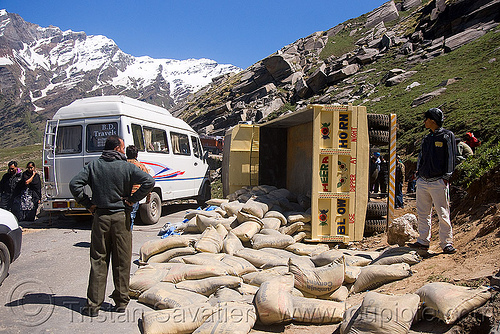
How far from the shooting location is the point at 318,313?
3.60 metres

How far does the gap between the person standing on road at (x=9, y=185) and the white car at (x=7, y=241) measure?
502 centimetres

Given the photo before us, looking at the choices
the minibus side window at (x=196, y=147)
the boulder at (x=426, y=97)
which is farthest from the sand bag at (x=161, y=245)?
the boulder at (x=426, y=97)

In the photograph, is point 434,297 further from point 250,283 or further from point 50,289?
point 50,289

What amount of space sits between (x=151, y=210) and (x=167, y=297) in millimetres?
5699

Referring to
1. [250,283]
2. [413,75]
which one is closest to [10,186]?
[250,283]

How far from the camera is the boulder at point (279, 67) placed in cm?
4803

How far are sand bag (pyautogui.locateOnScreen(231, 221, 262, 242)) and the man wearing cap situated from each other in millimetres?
2774

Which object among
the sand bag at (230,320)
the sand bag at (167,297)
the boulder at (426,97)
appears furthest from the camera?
the boulder at (426,97)

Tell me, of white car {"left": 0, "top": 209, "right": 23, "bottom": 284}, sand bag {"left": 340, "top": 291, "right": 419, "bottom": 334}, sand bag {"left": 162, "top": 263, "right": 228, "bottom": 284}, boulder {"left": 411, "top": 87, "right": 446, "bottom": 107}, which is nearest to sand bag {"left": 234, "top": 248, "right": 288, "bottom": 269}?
sand bag {"left": 162, "top": 263, "right": 228, "bottom": 284}

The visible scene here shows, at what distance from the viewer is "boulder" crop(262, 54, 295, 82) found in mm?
48031

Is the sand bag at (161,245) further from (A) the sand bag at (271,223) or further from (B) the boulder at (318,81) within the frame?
(B) the boulder at (318,81)

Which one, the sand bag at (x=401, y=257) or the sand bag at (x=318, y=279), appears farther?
the sand bag at (x=401, y=257)

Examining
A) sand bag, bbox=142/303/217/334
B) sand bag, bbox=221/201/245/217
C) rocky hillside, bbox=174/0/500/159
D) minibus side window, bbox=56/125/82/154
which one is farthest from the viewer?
rocky hillside, bbox=174/0/500/159

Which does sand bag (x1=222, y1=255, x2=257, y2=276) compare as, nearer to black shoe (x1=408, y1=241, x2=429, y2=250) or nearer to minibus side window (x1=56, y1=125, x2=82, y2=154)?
black shoe (x1=408, y1=241, x2=429, y2=250)
